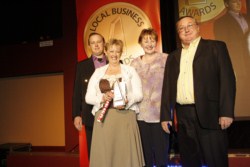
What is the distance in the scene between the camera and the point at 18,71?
194 inches

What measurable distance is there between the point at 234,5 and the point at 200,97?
5.89 feet

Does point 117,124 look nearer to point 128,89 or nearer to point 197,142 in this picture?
point 128,89

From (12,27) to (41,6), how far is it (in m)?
0.67

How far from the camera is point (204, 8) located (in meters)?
3.51

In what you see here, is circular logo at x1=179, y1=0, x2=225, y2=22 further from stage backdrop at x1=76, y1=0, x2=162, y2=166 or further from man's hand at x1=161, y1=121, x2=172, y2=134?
man's hand at x1=161, y1=121, x2=172, y2=134

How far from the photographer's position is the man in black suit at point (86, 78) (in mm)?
2793

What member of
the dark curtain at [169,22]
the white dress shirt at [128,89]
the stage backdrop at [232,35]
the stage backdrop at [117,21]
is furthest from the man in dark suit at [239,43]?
the white dress shirt at [128,89]

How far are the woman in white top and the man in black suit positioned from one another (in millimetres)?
313

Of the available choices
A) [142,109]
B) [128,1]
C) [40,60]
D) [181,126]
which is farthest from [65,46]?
[181,126]

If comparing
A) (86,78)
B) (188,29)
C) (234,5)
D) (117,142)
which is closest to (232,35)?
(234,5)

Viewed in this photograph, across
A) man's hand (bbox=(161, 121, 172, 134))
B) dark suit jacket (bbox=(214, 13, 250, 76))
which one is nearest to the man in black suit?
man's hand (bbox=(161, 121, 172, 134))

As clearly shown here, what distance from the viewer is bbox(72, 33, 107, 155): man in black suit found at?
2793mm

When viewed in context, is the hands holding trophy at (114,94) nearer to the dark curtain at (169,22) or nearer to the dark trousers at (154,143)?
the dark trousers at (154,143)

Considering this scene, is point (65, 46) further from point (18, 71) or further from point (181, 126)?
point (181, 126)
